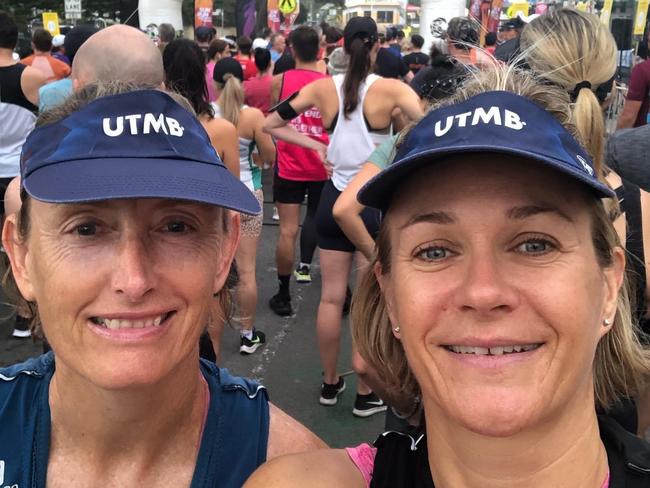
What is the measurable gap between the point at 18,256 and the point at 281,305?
409 cm

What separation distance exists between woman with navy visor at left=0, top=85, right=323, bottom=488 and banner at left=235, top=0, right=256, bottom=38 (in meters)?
16.7

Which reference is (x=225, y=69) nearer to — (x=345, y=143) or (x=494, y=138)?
(x=345, y=143)

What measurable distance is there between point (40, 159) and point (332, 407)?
3172 mm

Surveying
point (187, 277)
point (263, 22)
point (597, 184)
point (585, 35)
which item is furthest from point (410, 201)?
point (263, 22)

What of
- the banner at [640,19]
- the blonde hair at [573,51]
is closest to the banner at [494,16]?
the banner at [640,19]

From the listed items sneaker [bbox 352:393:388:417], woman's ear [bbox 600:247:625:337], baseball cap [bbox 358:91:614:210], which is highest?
baseball cap [bbox 358:91:614:210]

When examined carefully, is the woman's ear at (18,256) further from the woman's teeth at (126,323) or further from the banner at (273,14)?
the banner at (273,14)

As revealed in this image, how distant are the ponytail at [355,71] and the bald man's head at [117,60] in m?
1.44

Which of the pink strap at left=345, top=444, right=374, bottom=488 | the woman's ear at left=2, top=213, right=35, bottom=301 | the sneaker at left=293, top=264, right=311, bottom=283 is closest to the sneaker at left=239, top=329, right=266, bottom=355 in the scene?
the sneaker at left=293, top=264, right=311, bottom=283

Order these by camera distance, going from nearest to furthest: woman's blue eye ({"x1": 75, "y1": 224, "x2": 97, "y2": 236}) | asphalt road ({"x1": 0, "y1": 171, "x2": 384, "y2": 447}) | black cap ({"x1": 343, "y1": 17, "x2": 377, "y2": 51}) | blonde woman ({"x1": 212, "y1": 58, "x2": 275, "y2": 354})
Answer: woman's blue eye ({"x1": 75, "y1": 224, "x2": 97, "y2": 236}) < asphalt road ({"x1": 0, "y1": 171, "x2": 384, "y2": 447}) < black cap ({"x1": 343, "y1": 17, "x2": 377, "y2": 51}) < blonde woman ({"x1": 212, "y1": 58, "x2": 275, "y2": 354})

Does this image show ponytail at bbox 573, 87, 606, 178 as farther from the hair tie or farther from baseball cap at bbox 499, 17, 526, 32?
baseball cap at bbox 499, 17, 526, 32

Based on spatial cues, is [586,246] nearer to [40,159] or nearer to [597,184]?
[597,184]

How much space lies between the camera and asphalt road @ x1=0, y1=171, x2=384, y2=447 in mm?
4047

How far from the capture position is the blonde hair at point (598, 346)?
1432 mm
